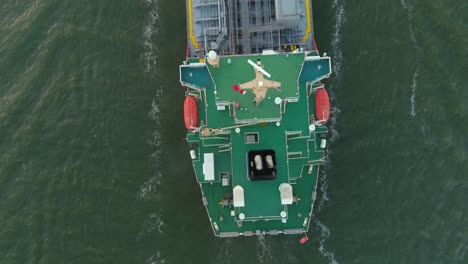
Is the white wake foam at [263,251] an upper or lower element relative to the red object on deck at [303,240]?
lower

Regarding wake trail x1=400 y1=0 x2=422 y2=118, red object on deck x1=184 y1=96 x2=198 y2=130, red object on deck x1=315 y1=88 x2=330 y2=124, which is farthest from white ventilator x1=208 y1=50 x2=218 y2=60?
wake trail x1=400 y1=0 x2=422 y2=118

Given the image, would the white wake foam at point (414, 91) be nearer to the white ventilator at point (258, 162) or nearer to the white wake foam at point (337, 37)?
the white wake foam at point (337, 37)

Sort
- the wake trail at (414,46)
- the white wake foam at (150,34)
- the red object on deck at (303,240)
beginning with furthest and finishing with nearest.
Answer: the white wake foam at (150,34)
the wake trail at (414,46)
the red object on deck at (303,240)

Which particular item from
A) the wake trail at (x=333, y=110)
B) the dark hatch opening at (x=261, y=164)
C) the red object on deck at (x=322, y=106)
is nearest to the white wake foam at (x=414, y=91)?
the wake trail at (x=333, y=110)

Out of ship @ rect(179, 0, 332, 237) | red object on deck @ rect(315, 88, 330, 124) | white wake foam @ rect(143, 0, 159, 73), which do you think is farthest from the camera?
white wake foam @ rect(143, 0, 159, 73)

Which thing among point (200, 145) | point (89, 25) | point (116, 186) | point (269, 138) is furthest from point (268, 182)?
point (89, 25)

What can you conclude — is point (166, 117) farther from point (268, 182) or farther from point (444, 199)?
point (444, 199)

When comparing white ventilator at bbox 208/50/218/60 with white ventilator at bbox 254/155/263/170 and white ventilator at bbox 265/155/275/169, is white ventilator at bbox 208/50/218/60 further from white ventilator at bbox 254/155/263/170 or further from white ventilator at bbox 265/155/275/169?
white ventilator at bbox 265/155/275/169
